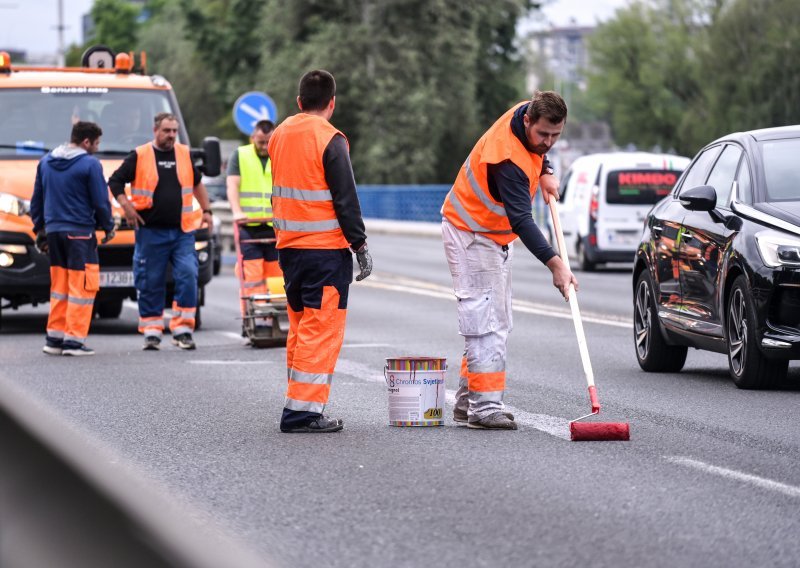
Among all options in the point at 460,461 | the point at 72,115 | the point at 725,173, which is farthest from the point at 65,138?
the point at 460,461

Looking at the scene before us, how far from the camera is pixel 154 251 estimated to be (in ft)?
44.9

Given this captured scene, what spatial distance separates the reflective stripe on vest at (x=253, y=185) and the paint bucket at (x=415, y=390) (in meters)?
5.76

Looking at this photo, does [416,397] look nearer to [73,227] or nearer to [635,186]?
[73,227]

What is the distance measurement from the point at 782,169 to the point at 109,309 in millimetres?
9824

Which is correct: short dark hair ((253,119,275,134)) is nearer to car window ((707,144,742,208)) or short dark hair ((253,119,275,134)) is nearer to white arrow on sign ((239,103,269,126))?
car window ((707,144,742,208))

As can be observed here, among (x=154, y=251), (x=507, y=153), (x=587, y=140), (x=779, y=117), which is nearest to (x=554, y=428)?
(x=507, y=153)

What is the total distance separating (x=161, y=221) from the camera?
13617mm

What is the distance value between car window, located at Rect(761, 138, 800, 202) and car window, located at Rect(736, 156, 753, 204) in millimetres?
110

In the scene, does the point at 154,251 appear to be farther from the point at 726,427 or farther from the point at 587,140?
the point at 587,140

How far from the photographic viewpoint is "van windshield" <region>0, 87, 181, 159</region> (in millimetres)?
16328

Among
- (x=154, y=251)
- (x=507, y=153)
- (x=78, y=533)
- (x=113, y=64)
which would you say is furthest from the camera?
(x=113, y=64)

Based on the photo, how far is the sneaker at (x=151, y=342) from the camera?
1374 cm

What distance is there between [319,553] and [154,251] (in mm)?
8790

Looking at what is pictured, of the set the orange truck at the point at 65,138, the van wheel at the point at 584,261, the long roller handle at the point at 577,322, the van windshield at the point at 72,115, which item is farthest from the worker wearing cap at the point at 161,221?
the van wheel at the point at 584,261
